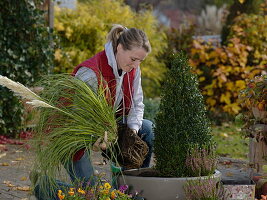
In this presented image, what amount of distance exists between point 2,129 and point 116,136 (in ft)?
11.5

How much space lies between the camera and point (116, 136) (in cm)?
346

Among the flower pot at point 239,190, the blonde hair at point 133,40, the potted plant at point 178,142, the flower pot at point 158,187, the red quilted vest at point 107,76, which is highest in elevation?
the blonde hair at point 133,40

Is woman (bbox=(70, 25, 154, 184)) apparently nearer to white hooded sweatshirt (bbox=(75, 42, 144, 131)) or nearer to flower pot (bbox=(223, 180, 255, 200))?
white hooded sweatshirt (bbox=(75, 42, 144, 131))

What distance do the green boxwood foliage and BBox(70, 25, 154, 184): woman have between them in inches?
117

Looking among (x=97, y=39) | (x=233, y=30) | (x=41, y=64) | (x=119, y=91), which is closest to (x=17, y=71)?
(x=41, y=64)

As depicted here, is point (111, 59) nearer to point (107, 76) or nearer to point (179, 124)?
point (107, 76)

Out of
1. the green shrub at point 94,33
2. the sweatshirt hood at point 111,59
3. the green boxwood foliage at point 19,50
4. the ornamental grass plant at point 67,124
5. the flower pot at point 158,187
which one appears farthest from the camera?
the green shrub at point 94,33

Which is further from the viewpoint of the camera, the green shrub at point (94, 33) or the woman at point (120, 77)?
the green shrub at point (94, 33)

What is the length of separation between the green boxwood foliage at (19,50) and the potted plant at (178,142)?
3.25 meters

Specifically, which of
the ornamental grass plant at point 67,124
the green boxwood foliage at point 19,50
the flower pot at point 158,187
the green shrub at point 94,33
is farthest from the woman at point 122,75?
the green shrub at point 94,33

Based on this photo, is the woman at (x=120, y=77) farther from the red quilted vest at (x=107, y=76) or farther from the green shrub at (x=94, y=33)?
the green shrub at (x=94, y=33)

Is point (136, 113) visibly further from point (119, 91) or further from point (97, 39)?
point (97, 39)

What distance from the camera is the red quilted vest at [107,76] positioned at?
356cm

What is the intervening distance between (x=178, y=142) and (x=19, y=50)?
144 inches
